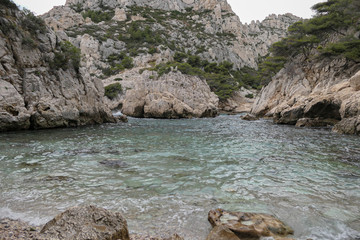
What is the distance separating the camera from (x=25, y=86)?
17.2m

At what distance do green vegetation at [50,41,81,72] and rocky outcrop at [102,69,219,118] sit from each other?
48.4 ft

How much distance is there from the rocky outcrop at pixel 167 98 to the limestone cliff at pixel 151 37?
9.8 inches

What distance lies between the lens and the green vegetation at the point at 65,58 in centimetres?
2059

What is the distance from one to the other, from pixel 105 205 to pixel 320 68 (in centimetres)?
3596

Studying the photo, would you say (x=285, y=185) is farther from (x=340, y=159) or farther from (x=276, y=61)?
(x=276, y=61)

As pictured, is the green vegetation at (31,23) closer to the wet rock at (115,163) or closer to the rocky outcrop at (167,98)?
the wet rock at (115,163)

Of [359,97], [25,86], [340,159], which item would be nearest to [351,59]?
[359,97]

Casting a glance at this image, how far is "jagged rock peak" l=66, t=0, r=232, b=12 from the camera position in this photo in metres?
104

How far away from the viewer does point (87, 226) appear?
320 cm

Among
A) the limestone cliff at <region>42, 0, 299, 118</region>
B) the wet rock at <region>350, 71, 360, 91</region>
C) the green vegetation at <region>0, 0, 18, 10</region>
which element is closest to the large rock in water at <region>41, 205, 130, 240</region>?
the wet rock at <region>350, 71, 360, 91</region>

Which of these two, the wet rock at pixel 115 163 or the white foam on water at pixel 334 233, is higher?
the white foam on water at pixel 334 233

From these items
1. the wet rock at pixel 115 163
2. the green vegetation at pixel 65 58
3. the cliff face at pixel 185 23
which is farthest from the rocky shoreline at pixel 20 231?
the cliff face at pixel 185 23

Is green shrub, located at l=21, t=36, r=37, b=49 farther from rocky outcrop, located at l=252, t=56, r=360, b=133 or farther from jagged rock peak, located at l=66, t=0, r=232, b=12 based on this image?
jagged rock peak, located at l=66, t=0, r=232, b=12

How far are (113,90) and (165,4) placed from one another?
263 feet
